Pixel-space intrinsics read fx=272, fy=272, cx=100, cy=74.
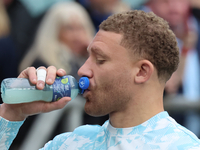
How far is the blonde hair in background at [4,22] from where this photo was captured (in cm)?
379

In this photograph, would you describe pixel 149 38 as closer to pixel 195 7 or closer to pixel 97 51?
pixel 97 51

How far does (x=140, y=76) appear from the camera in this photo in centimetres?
179

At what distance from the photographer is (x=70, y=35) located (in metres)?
3.84

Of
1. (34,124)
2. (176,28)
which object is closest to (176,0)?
(176,28)

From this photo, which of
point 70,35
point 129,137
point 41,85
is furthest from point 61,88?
point 70,35

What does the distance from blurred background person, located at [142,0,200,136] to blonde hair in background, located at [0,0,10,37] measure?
2.24 m

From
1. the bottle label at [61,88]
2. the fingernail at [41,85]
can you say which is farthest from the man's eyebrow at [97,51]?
the fingernail at [41,85]

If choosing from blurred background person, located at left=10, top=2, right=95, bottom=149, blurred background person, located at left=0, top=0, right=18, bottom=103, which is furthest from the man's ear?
blurred background person, located at left=0, top=0, right=18, bottom=103

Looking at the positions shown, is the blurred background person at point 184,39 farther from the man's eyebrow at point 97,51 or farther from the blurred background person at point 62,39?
the man's eyebrow at point 97,51

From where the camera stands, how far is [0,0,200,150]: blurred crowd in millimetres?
3594

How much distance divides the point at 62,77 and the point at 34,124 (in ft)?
5.59

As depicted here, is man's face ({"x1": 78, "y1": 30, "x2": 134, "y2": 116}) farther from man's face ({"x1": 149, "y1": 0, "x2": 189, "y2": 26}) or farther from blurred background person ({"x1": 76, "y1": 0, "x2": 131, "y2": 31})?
man's face ({"x1": 149, "y1": 0, "x2": 189, "y2": 26})

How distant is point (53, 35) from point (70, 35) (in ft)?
0.87

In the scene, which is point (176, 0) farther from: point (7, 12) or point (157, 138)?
point (157, 138)
